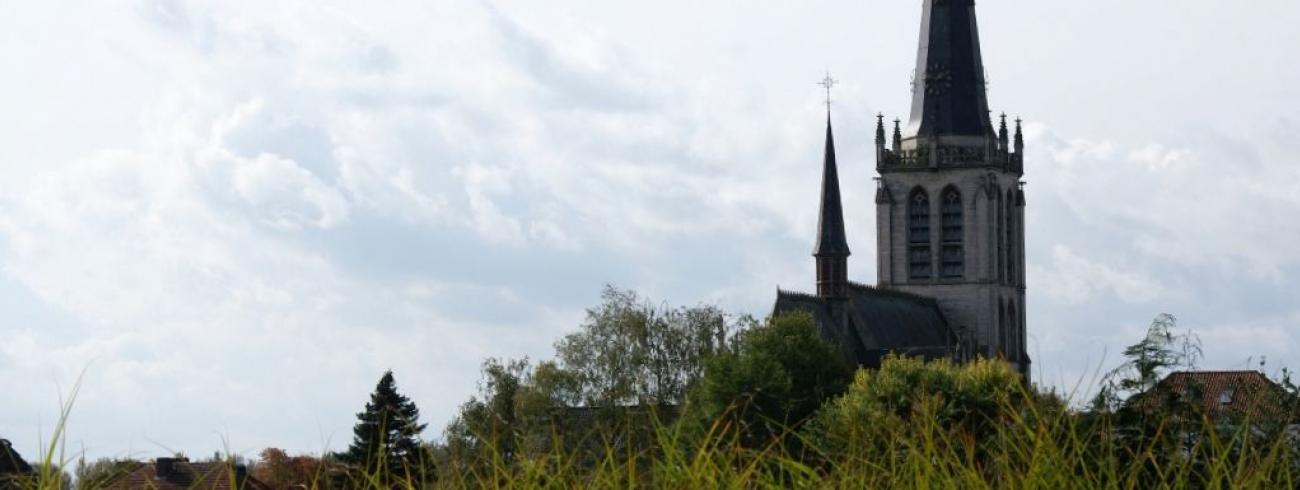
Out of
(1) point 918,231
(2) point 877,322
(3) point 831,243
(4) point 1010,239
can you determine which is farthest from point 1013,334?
(3) point 831,243

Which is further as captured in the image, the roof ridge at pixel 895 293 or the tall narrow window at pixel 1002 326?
the tall narrow window at pixel 1002 326

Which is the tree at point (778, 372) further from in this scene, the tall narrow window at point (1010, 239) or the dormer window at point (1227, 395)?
the tall narrow window at point (1010, 239)

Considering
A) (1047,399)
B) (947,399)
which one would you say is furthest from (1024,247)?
(1047,399)

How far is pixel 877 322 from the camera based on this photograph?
84812mm

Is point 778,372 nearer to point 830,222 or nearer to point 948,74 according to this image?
point 830,222

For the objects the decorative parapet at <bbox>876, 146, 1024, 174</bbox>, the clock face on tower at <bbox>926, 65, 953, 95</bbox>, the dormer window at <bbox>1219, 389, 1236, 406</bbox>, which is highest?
the clock face on tower at <bbox>926, 65, 953, 95</bbox>

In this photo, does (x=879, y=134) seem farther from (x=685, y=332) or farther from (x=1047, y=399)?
(x=1047, y=399)

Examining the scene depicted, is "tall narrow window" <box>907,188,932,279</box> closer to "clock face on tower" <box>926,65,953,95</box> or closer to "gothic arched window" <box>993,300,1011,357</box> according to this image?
"gothic arched window" <box>993,300,1011,357</box>

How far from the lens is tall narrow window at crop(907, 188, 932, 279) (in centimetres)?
9469

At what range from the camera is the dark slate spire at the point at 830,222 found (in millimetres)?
79438

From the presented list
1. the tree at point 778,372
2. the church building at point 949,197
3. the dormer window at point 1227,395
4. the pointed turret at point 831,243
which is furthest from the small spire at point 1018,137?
the dormer window at point 1227,395

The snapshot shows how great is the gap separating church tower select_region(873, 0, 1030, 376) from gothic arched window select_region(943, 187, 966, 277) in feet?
0.14

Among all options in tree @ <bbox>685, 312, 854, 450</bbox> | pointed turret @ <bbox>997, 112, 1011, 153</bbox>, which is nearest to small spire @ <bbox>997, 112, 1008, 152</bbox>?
pointed turret @ <bbox>997, 112, 1011, 153</bbox>

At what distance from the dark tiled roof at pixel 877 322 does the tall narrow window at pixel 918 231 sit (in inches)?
60.7
